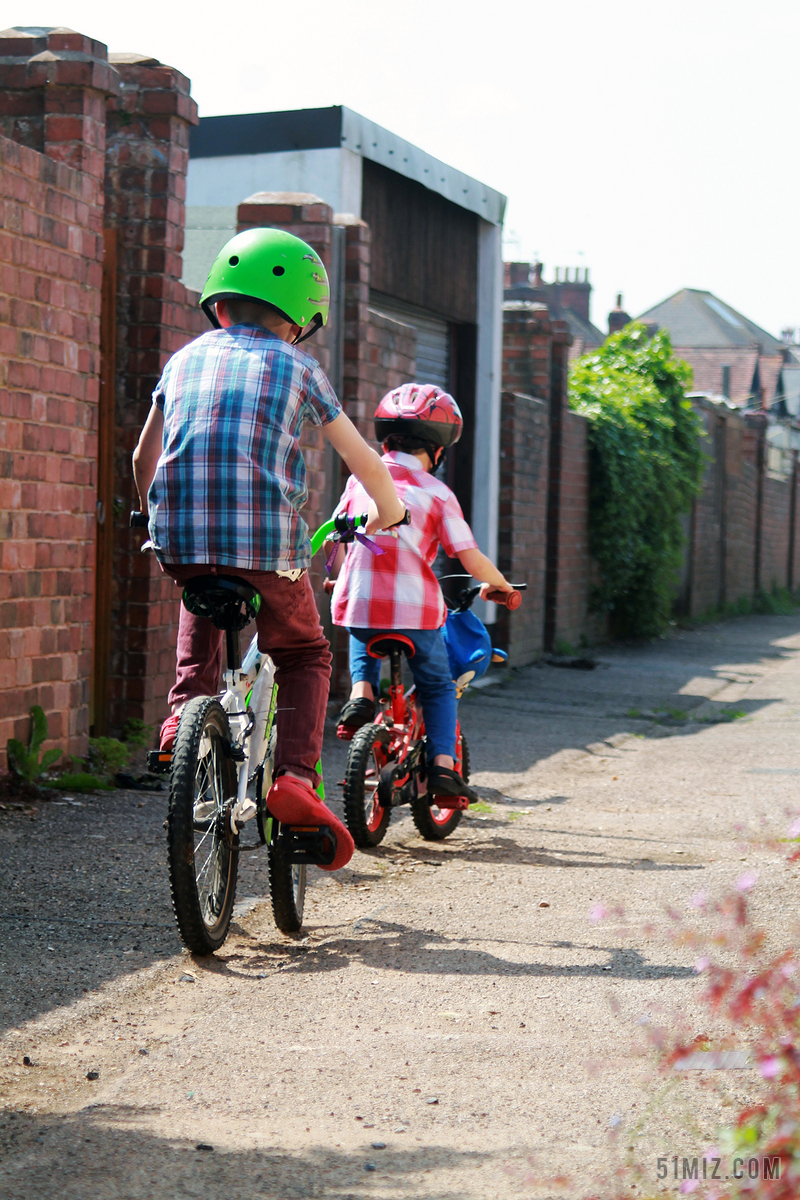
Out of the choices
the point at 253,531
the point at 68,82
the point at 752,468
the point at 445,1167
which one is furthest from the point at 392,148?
the point at 752,468

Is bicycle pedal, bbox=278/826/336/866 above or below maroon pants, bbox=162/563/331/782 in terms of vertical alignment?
below

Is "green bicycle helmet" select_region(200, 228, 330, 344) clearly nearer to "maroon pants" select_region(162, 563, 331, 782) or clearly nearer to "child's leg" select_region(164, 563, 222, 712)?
"maroon pants" select_region(162, 563, 331, 782)

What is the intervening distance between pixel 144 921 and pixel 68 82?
12.5 ft

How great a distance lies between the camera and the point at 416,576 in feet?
16.9

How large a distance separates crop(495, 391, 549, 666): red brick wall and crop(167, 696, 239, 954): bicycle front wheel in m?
7.83

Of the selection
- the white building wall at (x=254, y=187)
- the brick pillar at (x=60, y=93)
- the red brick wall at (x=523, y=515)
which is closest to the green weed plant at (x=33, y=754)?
the brick pillar at (x=60, y=93)

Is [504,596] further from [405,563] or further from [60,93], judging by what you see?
[60,93]

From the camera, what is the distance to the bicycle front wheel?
3.47 meters

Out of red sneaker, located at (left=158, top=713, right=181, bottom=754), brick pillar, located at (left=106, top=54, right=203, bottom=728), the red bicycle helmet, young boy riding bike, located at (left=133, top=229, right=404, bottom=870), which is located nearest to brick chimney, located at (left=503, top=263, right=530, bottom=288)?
brick pillar, located at (left=106, top=54, right=203, bottom=728)

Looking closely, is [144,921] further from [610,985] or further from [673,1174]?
[673,1174]

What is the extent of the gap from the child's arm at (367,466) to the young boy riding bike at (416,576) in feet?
4.06

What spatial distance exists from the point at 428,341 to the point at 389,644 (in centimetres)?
655

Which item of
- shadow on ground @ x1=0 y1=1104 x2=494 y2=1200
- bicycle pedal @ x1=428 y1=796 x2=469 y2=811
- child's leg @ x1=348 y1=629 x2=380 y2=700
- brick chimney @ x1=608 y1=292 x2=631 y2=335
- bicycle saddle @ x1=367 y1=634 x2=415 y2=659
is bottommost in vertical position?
shadow on ground @ x1=0 y1=1104 x2=494 y2=1200

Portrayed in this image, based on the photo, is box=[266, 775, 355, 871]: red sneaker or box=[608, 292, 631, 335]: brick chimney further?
box=[608, 292, 631, 335]: brick chimney
